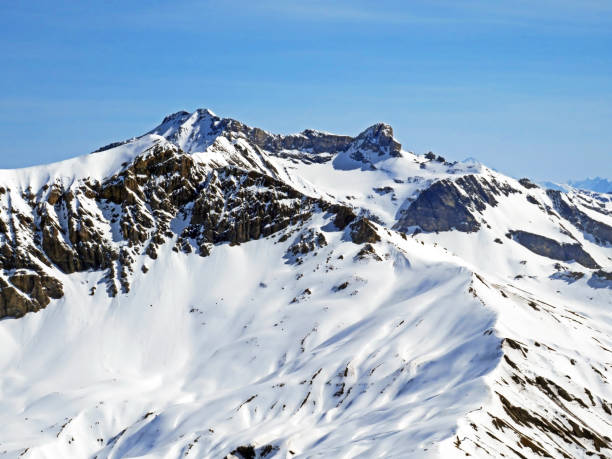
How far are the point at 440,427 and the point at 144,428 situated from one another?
78.8m

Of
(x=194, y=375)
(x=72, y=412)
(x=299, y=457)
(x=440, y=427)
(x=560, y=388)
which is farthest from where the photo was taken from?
(x=194, y=375)

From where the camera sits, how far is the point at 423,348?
152500 mm

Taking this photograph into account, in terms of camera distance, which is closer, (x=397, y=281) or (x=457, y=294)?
(x=457, y=294)

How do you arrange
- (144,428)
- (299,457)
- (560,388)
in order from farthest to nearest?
(144,428), (560,388), (299,457)

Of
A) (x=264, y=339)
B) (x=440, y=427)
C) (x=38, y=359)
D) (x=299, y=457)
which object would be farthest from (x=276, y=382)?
(x=38, y=359)

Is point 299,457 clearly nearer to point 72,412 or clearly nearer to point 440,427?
point 440,427

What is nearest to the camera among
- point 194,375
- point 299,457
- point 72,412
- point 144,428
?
point 299,457

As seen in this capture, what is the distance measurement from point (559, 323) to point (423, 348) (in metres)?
50.9

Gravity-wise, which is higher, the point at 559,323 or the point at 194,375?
the point at 194,375

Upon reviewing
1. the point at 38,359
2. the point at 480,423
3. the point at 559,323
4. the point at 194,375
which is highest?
the point at 38,359

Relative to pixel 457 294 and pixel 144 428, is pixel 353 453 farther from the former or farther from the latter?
pixel 457 294

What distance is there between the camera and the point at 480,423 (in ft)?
337

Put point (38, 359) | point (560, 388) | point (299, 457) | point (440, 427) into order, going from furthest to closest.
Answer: point (38, 359) < point (560, 388) < point (299, 457) < point (440, 427)

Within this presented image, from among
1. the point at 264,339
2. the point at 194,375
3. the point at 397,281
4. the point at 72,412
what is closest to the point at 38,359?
the point at 72,412
